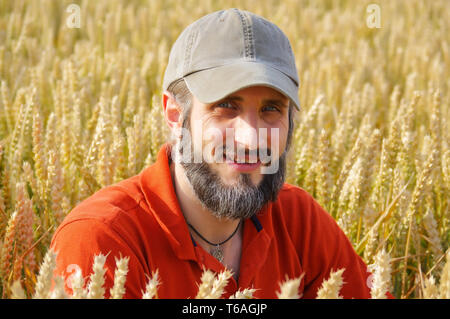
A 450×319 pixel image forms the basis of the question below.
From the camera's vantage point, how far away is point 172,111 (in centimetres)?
196

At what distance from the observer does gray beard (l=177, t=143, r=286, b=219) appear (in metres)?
1.74

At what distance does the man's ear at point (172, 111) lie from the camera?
1934 mm

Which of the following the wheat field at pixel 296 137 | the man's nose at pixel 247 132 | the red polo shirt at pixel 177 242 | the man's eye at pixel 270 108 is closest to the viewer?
the red polo shirt at pixel 177 242

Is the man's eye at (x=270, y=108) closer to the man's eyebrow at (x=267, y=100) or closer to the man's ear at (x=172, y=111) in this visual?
the man's eyebrow at (x=267, y=100)


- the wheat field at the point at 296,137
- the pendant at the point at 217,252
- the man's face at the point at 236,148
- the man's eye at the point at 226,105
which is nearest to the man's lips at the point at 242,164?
the man's face at the point at 236,148

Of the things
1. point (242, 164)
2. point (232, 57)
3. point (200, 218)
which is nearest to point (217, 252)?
point (200, 218)

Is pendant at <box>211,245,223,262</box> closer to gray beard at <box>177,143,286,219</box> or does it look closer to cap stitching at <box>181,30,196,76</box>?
gray beard at <box>177,143,286,219</box>

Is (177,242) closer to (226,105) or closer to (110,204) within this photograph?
(110,204)

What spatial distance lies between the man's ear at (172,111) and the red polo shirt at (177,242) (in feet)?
0.28

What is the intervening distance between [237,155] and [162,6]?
5041 millimetres

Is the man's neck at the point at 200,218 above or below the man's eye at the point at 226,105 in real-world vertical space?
below

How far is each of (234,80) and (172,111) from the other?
0.36 metres

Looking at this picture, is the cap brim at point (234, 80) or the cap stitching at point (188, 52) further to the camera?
the cap stitching at point (188, 52)
